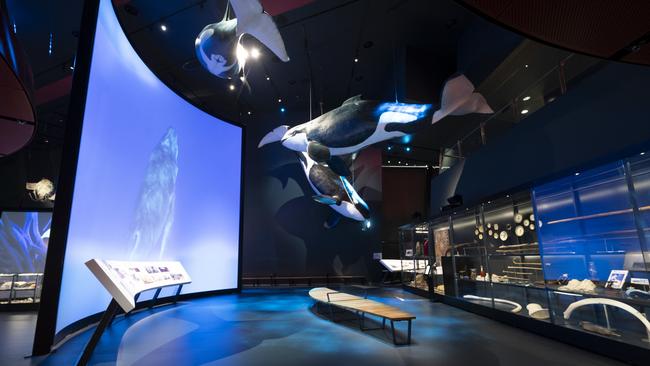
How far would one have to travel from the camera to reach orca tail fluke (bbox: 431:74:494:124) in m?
6.66

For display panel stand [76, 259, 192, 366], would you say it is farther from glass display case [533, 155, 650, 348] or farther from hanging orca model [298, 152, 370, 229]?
hanging orca model [298, 152, 370, 229]

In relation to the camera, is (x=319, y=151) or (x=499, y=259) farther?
(x=319, y=151)

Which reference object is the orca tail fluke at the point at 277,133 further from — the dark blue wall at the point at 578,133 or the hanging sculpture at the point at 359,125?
the dark blue wall at the point at 578,133

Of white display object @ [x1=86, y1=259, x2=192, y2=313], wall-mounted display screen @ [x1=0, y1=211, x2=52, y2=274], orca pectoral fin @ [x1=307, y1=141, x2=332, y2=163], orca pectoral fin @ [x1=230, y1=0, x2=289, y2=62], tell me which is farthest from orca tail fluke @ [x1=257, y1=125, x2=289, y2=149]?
wall-mounted display screen @ [x1=0, y1=211, x2=52, y2=274]

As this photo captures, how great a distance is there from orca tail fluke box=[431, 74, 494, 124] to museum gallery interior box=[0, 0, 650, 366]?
1.9 inches

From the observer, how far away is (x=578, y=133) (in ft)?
15.1

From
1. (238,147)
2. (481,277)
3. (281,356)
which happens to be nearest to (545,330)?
(481,277)

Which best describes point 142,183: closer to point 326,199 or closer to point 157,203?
point 157,203

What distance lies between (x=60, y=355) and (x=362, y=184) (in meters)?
11.4

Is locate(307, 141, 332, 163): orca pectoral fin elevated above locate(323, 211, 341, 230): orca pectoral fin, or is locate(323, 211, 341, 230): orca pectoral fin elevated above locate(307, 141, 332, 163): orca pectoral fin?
locate(307, 141, 332, 163): orca pectoral fin

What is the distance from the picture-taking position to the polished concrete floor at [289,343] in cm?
338

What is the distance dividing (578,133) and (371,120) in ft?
14.2

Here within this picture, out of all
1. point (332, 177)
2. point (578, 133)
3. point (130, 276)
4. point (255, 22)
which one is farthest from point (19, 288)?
point (578, 133)

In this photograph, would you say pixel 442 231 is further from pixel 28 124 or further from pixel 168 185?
pixel 28 124
